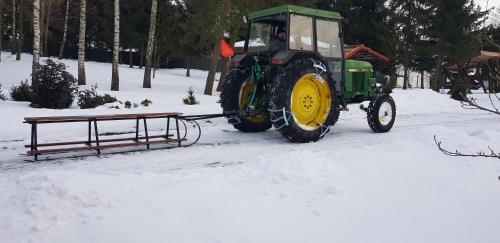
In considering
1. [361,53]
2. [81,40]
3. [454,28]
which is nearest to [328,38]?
[81,40]

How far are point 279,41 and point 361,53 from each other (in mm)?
18488

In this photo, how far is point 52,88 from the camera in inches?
448

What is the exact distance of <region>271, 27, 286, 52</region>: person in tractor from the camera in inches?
330

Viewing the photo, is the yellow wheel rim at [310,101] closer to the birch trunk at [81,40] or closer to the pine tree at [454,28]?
the birch trunk at [81,40]

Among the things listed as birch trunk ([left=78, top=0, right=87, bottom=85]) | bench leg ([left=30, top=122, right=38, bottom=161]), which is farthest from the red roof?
bench leg ([left=30, top=122, right=38, bottom=161])

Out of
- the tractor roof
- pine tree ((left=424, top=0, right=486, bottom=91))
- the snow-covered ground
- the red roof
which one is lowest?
the snow-covered ground

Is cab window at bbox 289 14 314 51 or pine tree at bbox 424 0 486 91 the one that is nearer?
cab window at bbox 289 14 314 51

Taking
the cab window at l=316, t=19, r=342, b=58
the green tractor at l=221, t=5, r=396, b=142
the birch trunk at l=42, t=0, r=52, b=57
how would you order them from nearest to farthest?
the green tractor at l=221, t=5, r=396, b=142 → the cab window at l=316, t=19, r=342, b=58 → the birch trunk at l=42, t=0, r=52, b=57

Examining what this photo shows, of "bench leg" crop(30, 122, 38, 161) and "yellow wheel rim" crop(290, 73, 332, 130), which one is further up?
"yellow wheel rim" crop(290, 73, 332, 130)

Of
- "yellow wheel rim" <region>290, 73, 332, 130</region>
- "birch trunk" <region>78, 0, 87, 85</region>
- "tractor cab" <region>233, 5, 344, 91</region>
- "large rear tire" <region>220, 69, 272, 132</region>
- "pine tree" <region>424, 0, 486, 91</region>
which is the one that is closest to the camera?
"yellow wheel rim" <region>290, 73, 332, 130</region>

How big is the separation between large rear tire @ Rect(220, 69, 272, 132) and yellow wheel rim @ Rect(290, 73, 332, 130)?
3.08ft

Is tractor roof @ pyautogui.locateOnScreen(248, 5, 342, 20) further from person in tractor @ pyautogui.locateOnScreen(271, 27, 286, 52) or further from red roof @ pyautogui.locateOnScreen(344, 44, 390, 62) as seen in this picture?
red roof @ pyautogui.locateOnScreen(344, 44, 390, 62)

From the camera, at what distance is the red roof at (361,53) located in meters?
23.1

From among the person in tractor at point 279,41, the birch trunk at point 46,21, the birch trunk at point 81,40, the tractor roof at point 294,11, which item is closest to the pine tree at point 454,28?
the birch trunk at point 81,40
